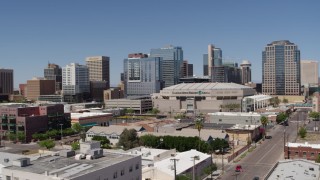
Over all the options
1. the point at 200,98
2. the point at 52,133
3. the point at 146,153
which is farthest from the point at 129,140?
the point at 200,98

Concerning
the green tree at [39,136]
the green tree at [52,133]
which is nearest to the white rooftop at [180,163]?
the green tree at [39,136]

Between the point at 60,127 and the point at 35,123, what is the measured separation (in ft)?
30.3

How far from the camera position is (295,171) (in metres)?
48.7

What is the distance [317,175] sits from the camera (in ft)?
158

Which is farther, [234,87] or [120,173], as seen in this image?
[234,87]

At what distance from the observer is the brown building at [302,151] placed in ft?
223

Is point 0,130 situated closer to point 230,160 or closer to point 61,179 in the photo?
point 230,160

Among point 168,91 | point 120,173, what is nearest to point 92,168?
point 120,173

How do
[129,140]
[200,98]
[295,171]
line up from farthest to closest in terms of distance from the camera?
1. [200,98]
2. [129,140]
3. [295,171]

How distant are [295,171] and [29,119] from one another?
7440 centimetres

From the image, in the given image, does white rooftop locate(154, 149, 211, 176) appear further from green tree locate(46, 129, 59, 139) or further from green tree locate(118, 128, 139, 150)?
green tree locate(46, 129, 59, 139)

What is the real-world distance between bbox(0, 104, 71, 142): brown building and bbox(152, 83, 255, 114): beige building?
7852 cm

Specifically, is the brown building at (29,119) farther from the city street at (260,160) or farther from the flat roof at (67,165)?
the flat roof at (67,165)

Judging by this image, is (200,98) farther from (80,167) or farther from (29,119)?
(80,167)
